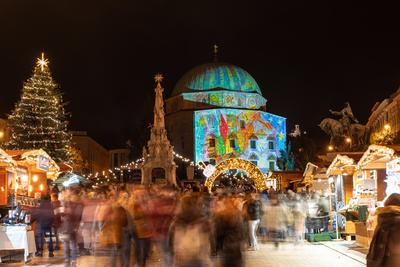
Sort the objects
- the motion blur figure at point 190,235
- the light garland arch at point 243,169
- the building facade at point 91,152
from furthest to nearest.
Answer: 1. the building facade at point 91,152
2. the light garland arch at point 243,169
3. the motion blur figure at point 190,235

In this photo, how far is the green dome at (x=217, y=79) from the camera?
278 feet

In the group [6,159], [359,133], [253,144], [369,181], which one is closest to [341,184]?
[369,181]

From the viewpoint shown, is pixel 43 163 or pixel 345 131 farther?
pixel 345 131

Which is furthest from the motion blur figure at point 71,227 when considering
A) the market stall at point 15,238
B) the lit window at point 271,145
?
the lit window at point 271,145

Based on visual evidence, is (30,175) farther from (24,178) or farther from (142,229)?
(142,229)

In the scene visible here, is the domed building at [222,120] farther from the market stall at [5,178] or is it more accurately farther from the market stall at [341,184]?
the market stall at [5,178]

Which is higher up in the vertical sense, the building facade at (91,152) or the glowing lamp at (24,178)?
the building facade at (91,152)

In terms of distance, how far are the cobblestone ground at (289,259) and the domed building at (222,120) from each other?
190 ft

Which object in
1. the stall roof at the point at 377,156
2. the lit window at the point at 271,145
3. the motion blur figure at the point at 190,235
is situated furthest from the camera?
the lit window at the point at 271,145

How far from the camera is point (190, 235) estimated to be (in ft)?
30.2

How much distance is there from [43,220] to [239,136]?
6380 centimetres

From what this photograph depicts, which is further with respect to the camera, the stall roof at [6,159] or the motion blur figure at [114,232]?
the stall roof at [6,159]

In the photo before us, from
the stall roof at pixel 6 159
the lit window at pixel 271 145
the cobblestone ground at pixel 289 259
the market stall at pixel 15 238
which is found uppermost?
the lit window at pixel 271 145

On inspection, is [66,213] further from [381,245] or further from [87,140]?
[87,140]
